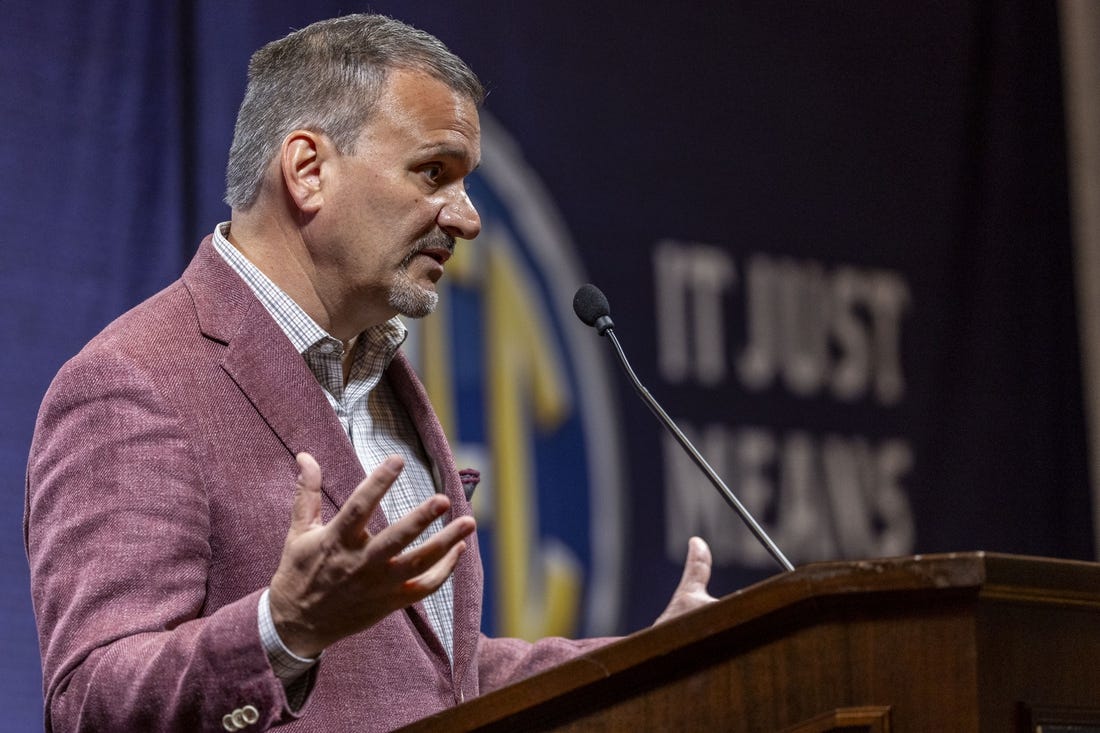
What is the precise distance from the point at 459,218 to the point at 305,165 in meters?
0.22

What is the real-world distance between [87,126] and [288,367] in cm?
116

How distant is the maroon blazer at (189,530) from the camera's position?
54.8 inches

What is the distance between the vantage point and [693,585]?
189cm

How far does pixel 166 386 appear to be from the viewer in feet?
5.43

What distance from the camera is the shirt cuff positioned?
135 cm

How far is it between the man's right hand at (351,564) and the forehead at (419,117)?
787mm

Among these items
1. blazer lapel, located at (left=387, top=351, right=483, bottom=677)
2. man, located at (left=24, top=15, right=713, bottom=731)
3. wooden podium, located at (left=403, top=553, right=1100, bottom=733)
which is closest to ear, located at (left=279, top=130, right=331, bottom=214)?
man, located at (left=24, top=15, right=713, bottom=731)

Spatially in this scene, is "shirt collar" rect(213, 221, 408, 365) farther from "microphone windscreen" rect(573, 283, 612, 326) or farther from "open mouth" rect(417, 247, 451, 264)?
"microphone windscreen" rect(573, 283, 612, 326)

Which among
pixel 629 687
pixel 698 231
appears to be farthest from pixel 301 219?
pixel 698 231

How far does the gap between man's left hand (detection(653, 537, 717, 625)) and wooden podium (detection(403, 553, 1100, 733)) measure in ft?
1.92

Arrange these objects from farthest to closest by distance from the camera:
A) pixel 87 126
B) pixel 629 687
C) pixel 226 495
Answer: pixel 87 126
pixel 226 495
pixel 629 687

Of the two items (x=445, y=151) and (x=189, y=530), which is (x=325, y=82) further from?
(x=189, y=530)

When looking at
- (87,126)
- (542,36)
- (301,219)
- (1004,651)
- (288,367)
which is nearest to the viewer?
(1004,651)

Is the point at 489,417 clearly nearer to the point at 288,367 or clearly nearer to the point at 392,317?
the point at 392,317
